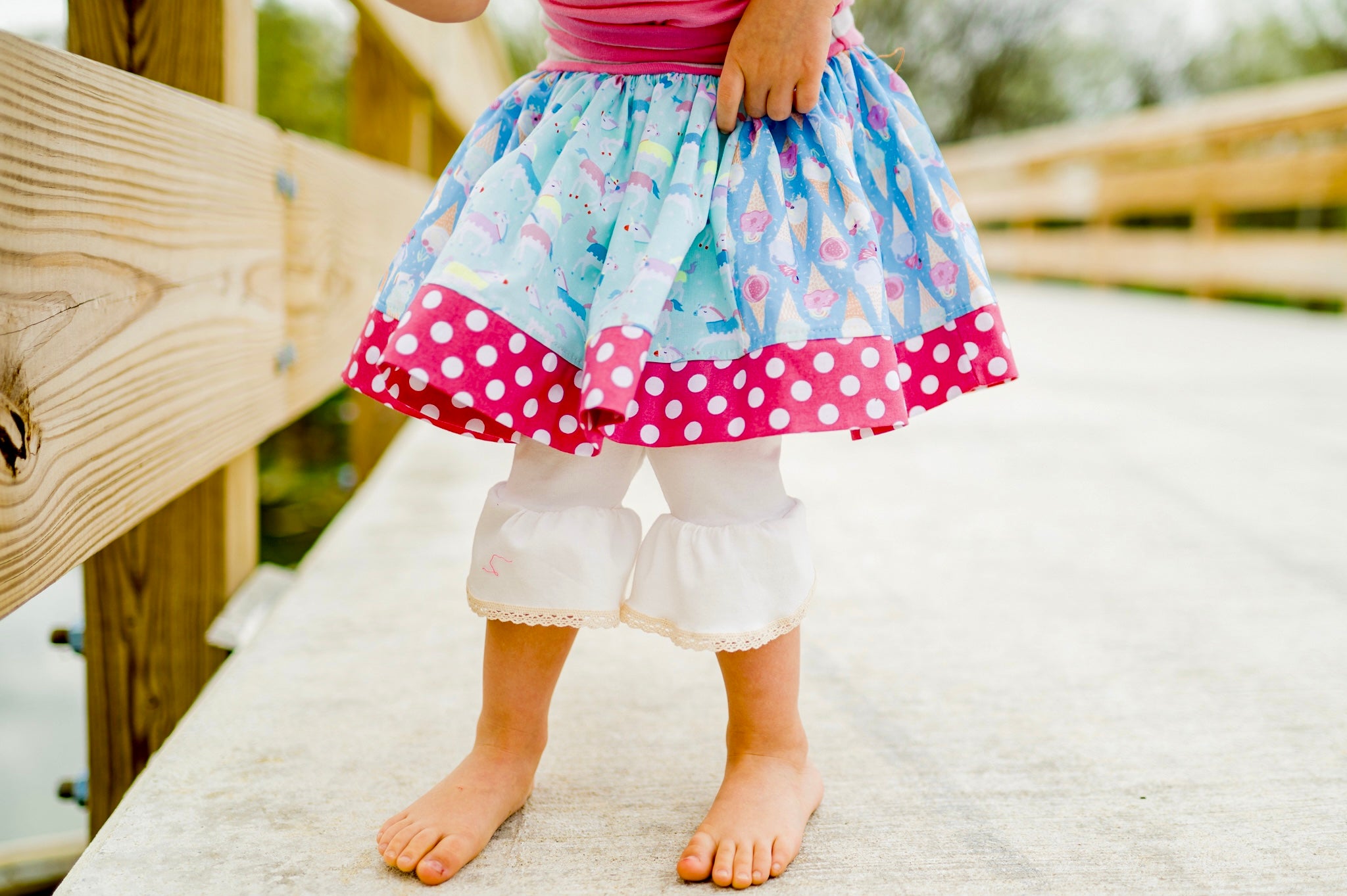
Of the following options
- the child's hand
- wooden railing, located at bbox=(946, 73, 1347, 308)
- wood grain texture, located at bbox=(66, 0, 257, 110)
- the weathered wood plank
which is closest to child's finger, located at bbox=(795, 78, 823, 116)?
the child's hand

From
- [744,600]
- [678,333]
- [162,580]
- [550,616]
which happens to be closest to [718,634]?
[744,600]

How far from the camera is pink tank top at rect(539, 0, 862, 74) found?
92 centimetres

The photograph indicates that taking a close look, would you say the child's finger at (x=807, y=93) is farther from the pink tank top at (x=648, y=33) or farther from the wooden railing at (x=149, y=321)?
the wooden railing at (x=149, y=321)

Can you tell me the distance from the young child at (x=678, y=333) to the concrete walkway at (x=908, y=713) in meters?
0.08

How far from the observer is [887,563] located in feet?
5.49

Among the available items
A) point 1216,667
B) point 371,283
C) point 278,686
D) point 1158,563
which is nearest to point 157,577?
point 278,686

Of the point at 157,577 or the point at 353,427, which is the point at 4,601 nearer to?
the point at 157,577

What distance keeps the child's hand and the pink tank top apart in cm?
3

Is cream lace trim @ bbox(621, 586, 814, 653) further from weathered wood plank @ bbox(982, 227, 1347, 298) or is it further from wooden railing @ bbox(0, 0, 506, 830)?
weathered wood plank @ bbox(982, 227, 1347, 298)

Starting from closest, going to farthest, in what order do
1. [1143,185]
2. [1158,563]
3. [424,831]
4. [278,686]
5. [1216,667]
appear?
[424,831], [278,686], [1216,667], [1158,563], [1143,185]

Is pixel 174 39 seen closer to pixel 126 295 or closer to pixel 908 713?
pixel 126 295

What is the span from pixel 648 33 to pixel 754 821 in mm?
677

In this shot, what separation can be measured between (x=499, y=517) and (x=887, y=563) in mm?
866

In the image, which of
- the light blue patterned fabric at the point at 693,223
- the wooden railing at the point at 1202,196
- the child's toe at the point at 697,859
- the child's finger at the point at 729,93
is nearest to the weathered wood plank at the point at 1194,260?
the wooden railing at the point at 1202,196
